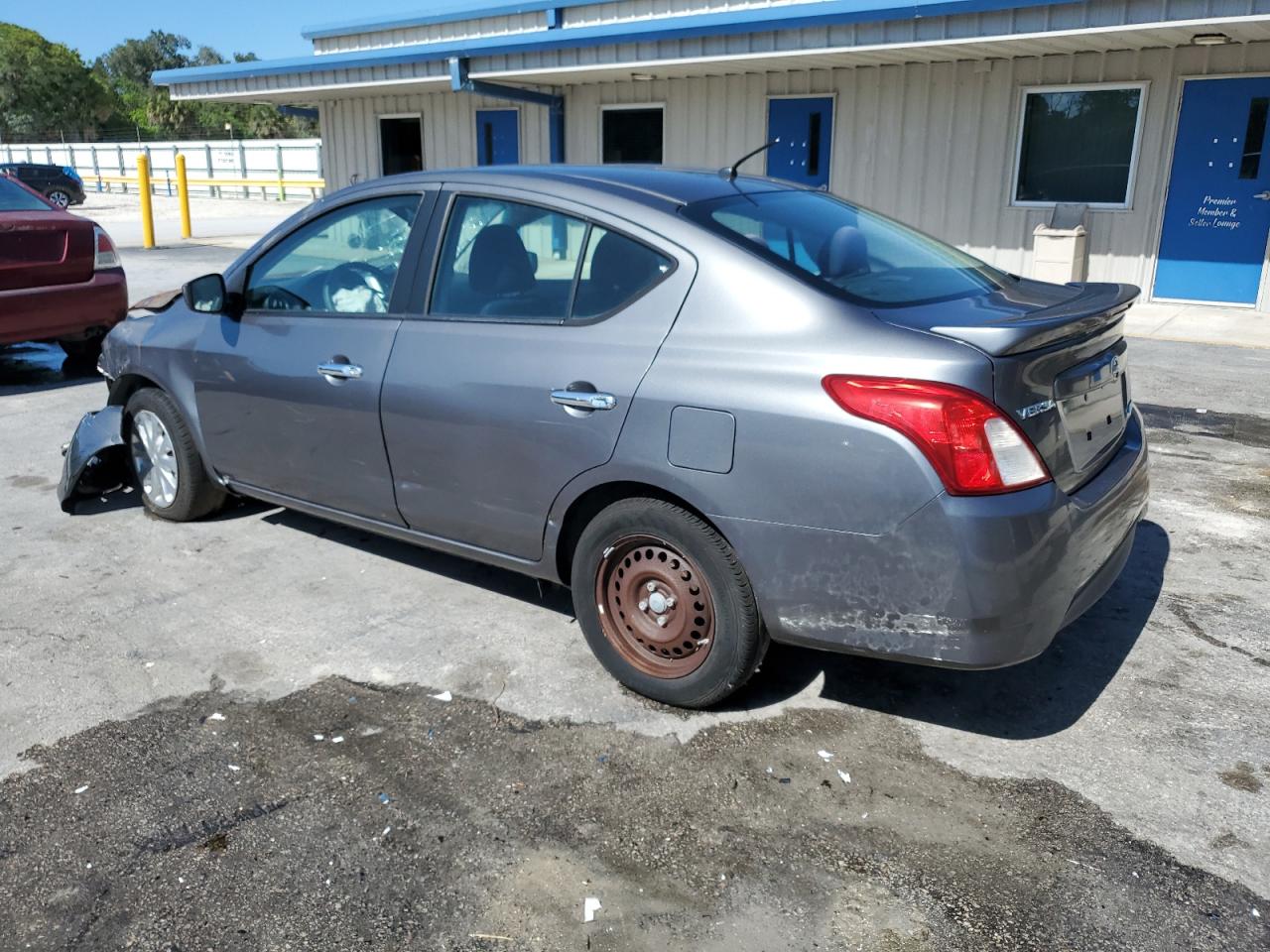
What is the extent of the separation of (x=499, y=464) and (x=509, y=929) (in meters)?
1.54

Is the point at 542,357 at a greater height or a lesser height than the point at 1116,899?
greater

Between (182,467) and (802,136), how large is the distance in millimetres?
10696

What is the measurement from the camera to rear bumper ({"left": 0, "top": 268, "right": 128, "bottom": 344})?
25.4 feet

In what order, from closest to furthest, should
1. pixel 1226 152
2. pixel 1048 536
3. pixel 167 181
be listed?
pixel 1048 536 < pixel 1226 152 < pixel 167 181

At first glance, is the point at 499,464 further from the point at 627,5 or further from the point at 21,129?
the point at 21,129

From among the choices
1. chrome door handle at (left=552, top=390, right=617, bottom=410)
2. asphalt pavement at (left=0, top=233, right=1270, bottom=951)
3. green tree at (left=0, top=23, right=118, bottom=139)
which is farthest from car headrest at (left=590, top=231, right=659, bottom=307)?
green tree at (left=0, top=23, right=118, bottom=139)

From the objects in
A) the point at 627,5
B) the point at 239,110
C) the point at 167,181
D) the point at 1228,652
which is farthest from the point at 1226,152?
the point at 239,110

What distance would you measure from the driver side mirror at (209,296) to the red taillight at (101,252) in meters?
4.60

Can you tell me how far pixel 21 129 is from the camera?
6562 centimetres

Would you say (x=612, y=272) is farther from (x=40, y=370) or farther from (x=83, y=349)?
(x=40, y=370)

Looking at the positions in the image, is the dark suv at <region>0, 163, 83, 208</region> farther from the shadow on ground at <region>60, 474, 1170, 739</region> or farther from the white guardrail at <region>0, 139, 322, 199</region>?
the shadow on ground at <region>60, 474, 1170, 739</region>

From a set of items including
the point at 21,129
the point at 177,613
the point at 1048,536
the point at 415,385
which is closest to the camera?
the point at 1048,536

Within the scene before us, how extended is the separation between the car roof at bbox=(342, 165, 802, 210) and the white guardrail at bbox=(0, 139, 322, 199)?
31.7 m

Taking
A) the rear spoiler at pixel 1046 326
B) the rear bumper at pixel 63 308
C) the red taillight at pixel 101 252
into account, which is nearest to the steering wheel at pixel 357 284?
the rear spoiler at pixel 1046 326
